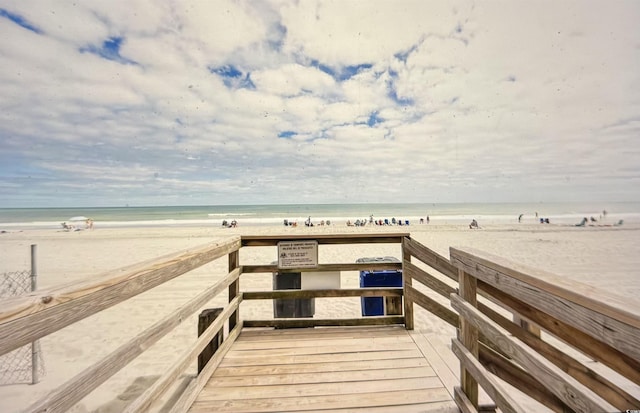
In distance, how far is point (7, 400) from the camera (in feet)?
12.0

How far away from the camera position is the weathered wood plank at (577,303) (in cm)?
96

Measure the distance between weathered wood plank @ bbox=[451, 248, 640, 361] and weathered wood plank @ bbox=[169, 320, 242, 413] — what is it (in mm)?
2369

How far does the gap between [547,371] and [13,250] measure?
24.2 meters

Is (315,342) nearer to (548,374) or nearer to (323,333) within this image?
(323,333)

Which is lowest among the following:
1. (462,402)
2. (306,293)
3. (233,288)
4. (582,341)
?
(462,402)

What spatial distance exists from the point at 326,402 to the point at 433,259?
168cm

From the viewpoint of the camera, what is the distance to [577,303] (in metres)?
1.17

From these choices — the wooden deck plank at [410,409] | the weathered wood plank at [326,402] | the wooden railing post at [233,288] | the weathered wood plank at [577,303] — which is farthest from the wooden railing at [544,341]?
the wooden railing post at [233,288]

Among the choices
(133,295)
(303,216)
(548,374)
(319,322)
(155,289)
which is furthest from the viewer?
(303,216)

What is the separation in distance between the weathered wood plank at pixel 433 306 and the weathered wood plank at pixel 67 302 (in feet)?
8.96

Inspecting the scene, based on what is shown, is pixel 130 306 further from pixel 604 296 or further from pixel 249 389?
pixel 604 296

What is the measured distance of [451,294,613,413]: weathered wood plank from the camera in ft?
3.62

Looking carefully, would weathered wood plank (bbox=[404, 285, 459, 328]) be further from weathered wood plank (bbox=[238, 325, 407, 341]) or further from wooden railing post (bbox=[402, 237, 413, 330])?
weathered wood plank (bbox=[238, 325, 407, 341])

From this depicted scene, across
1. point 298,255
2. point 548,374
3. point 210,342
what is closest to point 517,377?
point 548,374
